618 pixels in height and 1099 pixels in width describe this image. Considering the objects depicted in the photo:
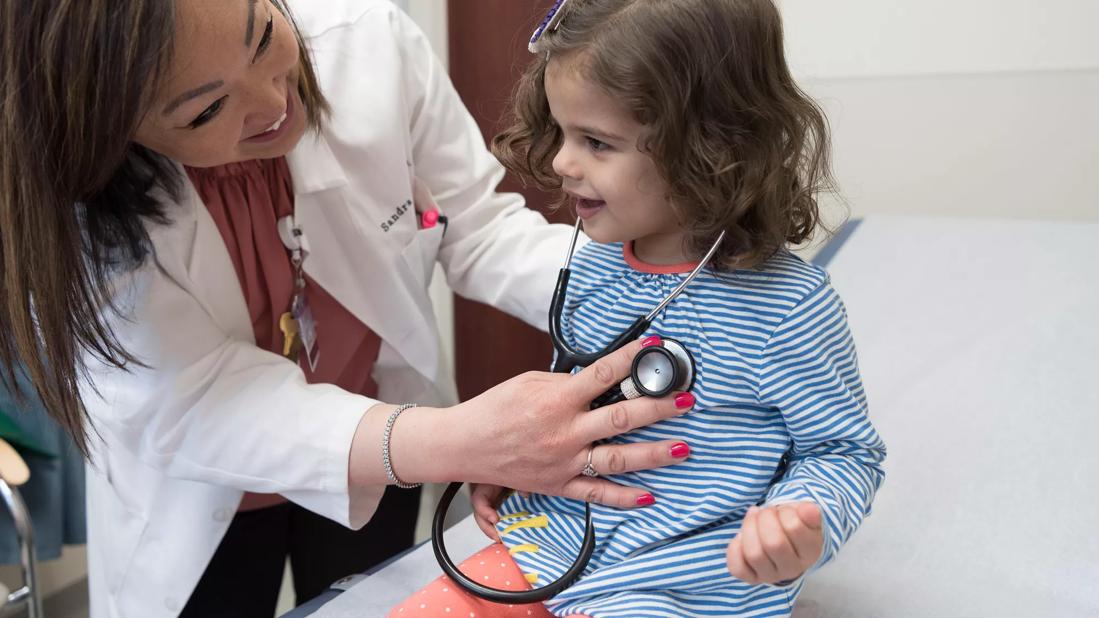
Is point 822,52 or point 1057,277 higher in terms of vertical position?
point 822,52

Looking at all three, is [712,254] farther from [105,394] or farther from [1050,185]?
[1050,185]

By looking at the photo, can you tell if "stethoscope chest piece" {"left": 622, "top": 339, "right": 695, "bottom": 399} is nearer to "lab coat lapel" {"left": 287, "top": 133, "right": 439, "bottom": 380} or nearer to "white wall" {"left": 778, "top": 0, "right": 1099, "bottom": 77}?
"lab coat lapel" {"left": 287, "top": 133, "right": 439, "bottom": 380}

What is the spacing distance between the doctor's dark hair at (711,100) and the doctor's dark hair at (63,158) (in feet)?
1.27

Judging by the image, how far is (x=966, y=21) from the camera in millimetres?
1822

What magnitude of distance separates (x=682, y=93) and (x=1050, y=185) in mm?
1465

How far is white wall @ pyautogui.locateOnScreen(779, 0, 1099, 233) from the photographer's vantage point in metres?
1.78

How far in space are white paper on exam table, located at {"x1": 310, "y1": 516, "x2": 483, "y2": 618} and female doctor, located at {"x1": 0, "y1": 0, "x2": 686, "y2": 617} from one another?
0.26 ft

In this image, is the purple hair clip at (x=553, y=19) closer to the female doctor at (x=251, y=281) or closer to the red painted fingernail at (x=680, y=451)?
the female doctor at (x=251, y=281)

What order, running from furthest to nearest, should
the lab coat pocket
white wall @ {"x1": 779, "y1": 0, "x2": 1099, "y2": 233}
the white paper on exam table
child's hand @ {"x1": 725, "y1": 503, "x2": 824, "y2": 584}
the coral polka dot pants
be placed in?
white wall @ {"x1": 779, "y1": 0, "x2": 1099, "y2": 233} → the lab coat pocket → the white paper on exam table → the coral polka dot pants → child's hand @ {"x1": 725, "y1": 503, "x2": 824, "y2": 584}

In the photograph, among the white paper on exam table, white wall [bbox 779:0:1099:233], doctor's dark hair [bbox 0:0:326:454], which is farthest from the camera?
white wall [bbox 779:0:1099:233]

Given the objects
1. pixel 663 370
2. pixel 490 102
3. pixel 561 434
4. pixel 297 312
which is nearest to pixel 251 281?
pixel 297 312

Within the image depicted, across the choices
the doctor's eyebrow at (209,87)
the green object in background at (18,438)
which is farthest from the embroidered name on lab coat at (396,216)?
the green object in background at (18,438)

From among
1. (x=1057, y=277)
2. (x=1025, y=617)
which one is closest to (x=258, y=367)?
(x=1025, y=617)

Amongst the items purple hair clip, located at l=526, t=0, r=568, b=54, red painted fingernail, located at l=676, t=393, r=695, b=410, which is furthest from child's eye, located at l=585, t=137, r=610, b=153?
red painted fingernail, located at l=676, t=393, r=695, b=410
